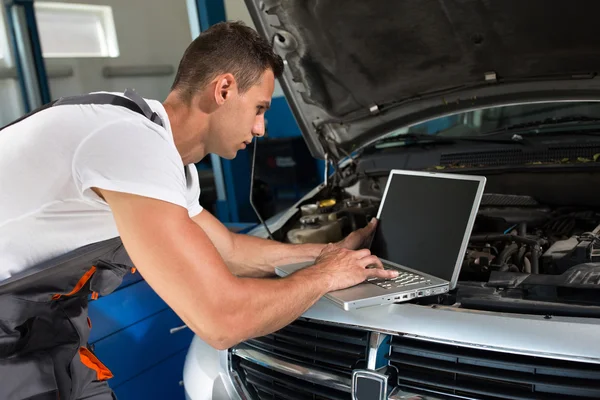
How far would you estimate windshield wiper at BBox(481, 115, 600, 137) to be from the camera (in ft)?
6.88

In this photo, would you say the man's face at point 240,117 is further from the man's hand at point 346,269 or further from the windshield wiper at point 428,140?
the windshield wiper at point 428,140

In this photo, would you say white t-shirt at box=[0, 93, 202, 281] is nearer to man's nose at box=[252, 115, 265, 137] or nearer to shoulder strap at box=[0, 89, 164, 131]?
shoulder strap at box=[0, 89, 164, 131]

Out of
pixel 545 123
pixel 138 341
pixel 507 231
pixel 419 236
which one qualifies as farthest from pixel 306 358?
pixel 545 123

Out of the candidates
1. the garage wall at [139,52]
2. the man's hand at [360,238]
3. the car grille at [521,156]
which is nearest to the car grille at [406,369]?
the man's hand at [360,238]

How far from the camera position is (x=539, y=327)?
1.15 metres

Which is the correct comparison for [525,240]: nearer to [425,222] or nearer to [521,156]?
[425,222]

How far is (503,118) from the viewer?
7.59ft

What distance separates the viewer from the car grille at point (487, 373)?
110 cm

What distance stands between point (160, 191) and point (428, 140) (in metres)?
1.59

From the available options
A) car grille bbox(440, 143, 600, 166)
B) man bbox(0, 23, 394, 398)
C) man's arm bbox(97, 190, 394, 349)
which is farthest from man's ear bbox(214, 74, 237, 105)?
car grille bbox(440, 143, 600, 166)

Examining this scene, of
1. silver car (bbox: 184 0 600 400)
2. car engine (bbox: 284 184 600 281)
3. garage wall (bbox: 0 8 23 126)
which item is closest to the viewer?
silver car (bbox: 184 0 600 400)

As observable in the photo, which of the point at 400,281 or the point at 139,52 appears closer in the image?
the point at 400,281

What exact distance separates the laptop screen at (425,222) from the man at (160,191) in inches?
9.9

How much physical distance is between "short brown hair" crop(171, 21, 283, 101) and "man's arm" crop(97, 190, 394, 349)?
404mm
